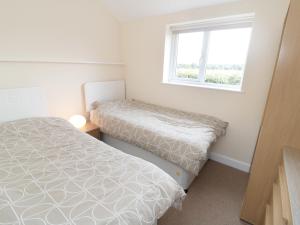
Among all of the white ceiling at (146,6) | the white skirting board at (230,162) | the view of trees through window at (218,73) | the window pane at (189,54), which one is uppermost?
the white ceiling at (146,6)

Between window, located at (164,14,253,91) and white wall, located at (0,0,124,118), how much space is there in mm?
1153

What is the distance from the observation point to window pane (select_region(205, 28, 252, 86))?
2166 mm

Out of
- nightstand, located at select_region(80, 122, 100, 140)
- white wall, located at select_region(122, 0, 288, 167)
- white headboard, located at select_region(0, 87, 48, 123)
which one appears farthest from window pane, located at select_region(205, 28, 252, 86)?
white headboard, located at select_region(0, 87, 48, 123)

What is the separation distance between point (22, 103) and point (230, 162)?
2805mm

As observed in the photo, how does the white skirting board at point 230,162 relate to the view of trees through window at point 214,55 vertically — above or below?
below

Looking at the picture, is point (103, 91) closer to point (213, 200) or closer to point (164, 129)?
point (164, 129)

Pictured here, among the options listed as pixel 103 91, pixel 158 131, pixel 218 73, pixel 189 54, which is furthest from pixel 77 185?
pixel 189 54

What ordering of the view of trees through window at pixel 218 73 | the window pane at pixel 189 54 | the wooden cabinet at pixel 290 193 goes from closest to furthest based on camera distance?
the wooden cabinet at pixel 290 193
the view of trees through window at pixel 218 73
the window pane at pixel 189 54

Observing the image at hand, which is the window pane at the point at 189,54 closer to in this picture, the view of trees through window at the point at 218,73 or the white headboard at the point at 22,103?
the view of trees through window at the point at 218,73

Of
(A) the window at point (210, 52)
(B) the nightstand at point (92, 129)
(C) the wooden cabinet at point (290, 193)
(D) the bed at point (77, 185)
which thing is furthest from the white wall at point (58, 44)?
(C) the wooden cabinet at point (290, 193)

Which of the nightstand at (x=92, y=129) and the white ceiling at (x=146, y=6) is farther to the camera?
the nightstand at (x=92, y=129)

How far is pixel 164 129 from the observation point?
6.46 feet

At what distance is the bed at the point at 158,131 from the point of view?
167 cm

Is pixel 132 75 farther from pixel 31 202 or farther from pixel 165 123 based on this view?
pixel 31 202
